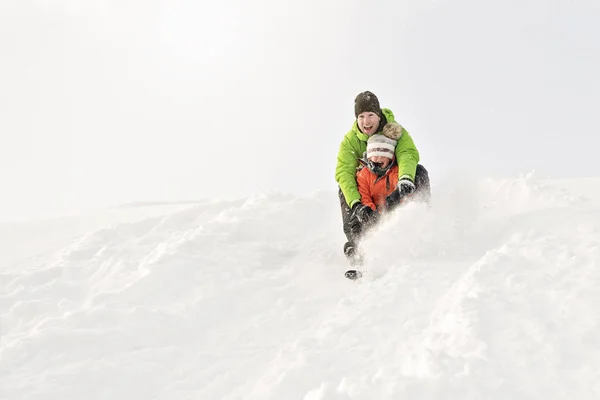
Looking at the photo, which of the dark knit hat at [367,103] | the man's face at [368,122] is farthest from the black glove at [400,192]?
the dark knit hat at [367,103]

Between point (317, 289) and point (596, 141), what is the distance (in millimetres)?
70271

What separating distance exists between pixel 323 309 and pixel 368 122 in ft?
6.18

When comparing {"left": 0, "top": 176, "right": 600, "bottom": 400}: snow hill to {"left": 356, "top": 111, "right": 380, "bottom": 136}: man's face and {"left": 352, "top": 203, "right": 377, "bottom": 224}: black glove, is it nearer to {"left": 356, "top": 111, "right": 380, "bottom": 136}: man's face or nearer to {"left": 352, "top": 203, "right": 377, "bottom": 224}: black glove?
{"left": 352, "top": 203, "right": 377, "bottom": 224}: black glove

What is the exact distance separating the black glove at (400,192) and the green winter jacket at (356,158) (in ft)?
0.22

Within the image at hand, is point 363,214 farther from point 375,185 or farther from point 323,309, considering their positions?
point 323,309

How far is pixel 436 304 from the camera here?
2.95m

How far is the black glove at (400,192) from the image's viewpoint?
4.25 m

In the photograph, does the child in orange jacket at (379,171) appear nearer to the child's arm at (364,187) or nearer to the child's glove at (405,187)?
the child's arm at (364,187)

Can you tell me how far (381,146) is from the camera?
4.61 meters

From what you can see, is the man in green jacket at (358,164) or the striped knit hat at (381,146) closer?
the man in green jacket at (358,164)

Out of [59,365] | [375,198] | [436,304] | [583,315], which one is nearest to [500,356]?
[583,315]

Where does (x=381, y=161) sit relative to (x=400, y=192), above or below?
above

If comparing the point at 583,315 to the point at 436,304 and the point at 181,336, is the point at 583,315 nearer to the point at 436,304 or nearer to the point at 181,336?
the point at 436,304

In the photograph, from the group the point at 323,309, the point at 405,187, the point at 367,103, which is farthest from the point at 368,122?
the point at 323,309
